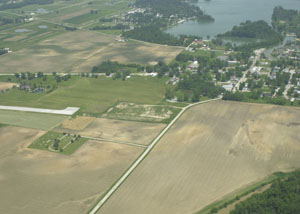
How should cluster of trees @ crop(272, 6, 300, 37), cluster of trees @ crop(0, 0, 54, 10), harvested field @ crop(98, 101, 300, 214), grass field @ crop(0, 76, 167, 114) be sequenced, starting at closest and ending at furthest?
harvested field @ crop(98, 101, 300, 214)
grass field @ crop(0, 76, 167, 114)
cluster of trees @ crop(272, 6, 300, 37)
cluster of trees @ crop(0, 0, 54, 10)

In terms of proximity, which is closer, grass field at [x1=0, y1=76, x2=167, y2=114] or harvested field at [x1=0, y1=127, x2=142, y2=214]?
harvested field at [x1=0, y1=127, x2=142, y2=214]

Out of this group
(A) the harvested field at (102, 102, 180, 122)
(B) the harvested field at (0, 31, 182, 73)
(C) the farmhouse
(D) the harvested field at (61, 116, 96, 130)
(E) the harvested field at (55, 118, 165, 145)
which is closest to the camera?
(E) the harvested field at (55, 118, 165, 145)

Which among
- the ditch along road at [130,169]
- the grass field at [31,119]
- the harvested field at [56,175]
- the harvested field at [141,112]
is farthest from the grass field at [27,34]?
the ditch along road at [130,169]

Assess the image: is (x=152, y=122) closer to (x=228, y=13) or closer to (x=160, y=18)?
(x=160, y=18)

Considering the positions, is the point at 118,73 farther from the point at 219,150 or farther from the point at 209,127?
the point at 219,150

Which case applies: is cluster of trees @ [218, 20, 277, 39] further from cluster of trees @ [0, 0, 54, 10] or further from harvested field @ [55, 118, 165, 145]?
cluster of trees @ [0, 0, 54, 10]

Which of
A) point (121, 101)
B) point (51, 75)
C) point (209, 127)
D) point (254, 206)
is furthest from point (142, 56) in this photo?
point (254, 206)

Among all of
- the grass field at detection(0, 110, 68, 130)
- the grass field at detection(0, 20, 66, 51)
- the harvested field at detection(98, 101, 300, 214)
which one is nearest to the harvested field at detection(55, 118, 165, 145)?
the harvested field at detection(98, 101, 300, 214)
